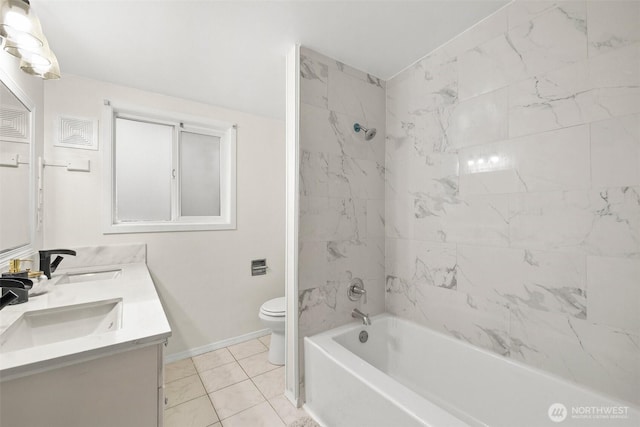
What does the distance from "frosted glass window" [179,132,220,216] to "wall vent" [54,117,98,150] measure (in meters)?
0.64

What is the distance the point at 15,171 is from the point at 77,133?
67 centimetres

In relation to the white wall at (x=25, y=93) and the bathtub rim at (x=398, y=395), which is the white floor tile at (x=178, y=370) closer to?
the bathtub rim at (x=398, y=395)

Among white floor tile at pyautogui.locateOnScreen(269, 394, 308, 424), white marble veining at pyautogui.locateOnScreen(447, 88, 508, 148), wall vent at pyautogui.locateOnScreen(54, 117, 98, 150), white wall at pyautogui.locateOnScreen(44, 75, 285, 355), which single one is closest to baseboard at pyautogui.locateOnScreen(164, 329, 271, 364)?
white wall at pyautogui.locateOnScreen(44, 75, 285, 355)

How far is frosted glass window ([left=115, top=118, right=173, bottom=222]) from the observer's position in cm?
220

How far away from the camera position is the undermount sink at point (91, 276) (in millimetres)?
1709

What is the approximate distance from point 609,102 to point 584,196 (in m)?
0.40

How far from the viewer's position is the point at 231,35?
62.2 inches

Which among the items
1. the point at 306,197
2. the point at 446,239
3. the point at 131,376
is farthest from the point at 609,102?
the point at 131,376

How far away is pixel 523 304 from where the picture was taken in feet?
4.37

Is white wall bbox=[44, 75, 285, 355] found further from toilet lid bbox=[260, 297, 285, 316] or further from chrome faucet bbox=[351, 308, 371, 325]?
chrome faucet bbox=[351, 308, 371, 325]

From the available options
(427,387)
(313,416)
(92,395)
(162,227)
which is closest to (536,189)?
(427,387)

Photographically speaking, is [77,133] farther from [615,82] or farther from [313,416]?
[615,82]

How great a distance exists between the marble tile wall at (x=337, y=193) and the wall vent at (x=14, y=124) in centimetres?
145
